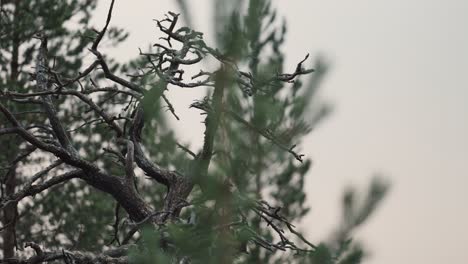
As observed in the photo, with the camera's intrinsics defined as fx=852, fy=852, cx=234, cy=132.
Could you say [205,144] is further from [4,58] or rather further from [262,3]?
[4,58]

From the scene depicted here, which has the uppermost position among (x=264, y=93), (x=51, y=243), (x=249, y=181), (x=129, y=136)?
(x=51, y=243)

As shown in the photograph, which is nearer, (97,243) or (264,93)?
(264,93)

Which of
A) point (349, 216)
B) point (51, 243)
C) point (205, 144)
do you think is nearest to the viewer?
point (349, 216)

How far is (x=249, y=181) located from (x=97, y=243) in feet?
39.6

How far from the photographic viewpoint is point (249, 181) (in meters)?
4.28

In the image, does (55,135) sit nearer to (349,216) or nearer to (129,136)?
(129,136)

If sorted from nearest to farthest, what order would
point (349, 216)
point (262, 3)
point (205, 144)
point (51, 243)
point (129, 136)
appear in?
point (262, 3) < point (349, 216) < point (205, 144) < point (129, 136) < point (51, 243)

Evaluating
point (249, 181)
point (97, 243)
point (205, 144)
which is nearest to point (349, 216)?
point (249, 181)

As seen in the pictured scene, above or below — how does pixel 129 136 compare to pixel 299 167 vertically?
below

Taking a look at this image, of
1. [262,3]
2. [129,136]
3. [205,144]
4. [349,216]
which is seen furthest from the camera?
[129,136]

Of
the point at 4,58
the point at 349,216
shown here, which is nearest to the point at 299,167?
the point at 4,58

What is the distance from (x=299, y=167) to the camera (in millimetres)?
17391

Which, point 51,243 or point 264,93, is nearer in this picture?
point 264,93

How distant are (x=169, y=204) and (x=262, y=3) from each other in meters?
4.47
